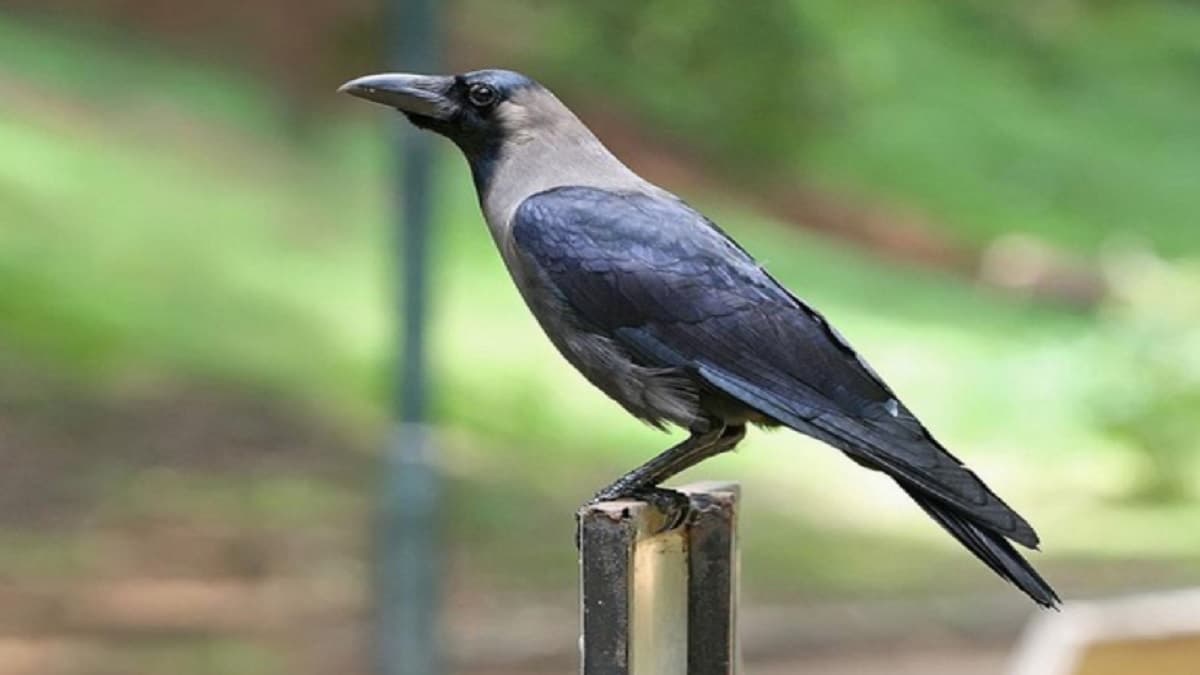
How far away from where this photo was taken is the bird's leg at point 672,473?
5.69 feet

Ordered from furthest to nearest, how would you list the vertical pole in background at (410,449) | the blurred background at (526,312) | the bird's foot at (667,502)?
the blurred background at (526,312) < the vertical pole in background at (410,449) < the bird's foot at (667,502)

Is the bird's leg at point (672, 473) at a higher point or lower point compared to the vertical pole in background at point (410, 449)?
lower

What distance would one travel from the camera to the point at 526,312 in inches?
175

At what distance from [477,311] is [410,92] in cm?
256

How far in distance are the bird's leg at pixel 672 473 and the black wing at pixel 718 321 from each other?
0.10 metres

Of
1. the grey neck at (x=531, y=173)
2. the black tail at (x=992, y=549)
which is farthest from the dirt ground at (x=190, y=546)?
the black tail at (x=992, y=549)

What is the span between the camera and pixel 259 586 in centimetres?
451

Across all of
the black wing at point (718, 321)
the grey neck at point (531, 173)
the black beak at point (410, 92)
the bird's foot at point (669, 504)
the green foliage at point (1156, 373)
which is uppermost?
the green foliage at point (1156, 373)

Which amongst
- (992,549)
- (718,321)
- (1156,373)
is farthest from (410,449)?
(992,549)

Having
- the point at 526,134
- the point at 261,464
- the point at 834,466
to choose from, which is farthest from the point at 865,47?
the point at 526,134

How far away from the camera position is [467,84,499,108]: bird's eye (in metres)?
1.89

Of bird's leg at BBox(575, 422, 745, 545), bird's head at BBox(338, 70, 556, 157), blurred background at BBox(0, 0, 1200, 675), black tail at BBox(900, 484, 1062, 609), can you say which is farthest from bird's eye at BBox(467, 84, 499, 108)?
blurred background at BBox(0, 0, 1200, 675)

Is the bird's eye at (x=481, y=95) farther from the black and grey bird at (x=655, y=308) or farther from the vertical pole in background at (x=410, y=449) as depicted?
the vertical pole in background at (x=410, y=449)

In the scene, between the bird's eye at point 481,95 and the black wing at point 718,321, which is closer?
the black wing at point 718,321
